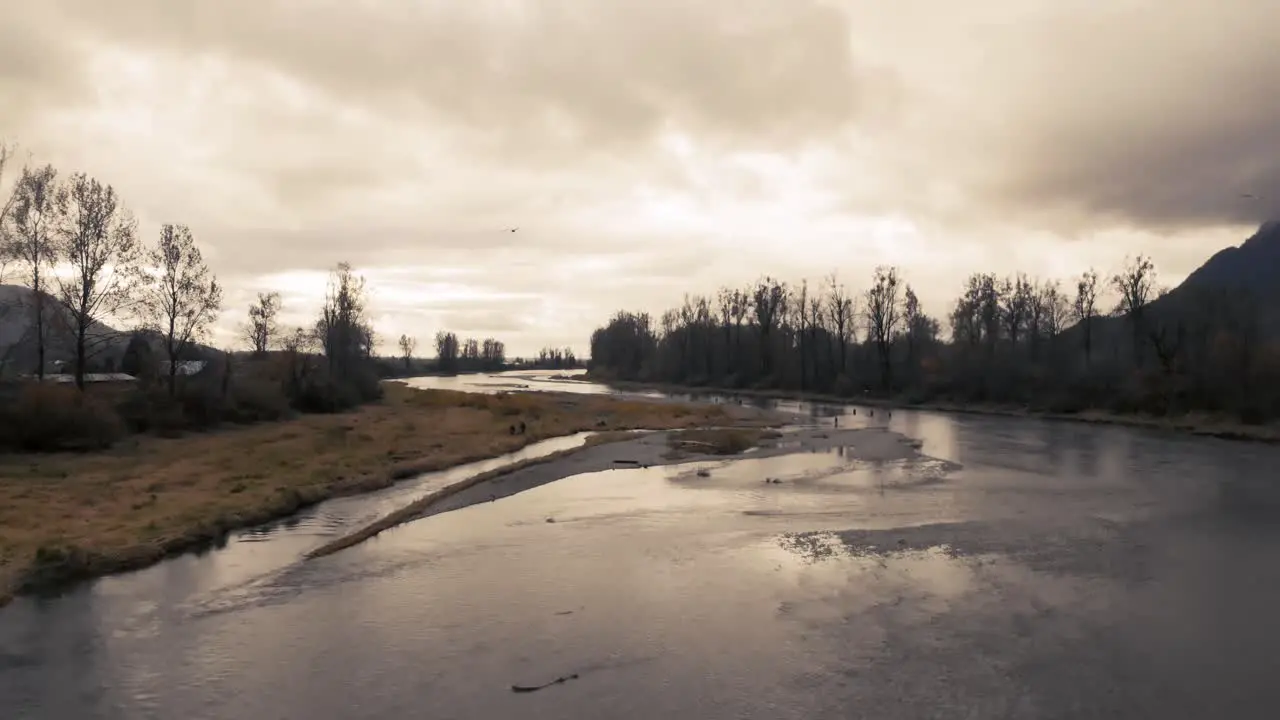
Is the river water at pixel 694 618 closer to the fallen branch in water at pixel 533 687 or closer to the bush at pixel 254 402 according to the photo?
the fallen branch in water at pixel 533 687

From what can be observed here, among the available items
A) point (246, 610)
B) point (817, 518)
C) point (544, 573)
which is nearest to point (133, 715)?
point (246, 610)

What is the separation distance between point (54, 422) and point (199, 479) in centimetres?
1004

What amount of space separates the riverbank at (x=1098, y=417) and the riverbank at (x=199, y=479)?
26.7m

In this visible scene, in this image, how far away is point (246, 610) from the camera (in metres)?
14.7

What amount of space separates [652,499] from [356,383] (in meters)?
51.6

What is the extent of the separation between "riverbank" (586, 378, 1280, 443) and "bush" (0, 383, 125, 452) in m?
55.7

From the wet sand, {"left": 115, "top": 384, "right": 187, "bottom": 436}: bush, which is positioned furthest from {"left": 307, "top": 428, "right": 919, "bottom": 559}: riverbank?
{"left": 115, "top": 384, "right": 187, "bottom": 436}: bush

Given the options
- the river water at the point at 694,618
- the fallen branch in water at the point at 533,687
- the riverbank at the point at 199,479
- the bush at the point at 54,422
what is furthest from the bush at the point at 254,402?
the fallen branch in water at the point at 533,687

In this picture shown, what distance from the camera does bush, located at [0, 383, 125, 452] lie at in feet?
105

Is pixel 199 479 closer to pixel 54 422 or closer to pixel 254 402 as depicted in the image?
pixel 54 422

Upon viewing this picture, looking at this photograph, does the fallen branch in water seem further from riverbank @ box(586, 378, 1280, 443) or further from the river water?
riverbank @ box(586, 378, 1280, 443)

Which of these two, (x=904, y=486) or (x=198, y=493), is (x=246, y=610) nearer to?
(x=198, y=493)

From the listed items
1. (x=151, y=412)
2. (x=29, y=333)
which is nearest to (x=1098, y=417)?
(x=151, y=412)

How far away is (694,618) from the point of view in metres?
14.2
